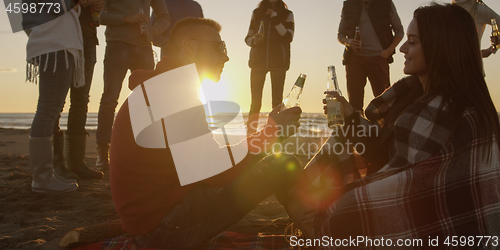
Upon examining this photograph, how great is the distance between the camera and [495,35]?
13.6ft

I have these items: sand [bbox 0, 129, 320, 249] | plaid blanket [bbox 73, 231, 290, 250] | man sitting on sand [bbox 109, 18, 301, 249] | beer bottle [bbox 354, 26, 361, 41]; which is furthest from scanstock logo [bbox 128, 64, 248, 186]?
beer bottle [bbox 354, 26, 361, 41]

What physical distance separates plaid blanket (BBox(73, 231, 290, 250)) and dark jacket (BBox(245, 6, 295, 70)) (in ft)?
11.8

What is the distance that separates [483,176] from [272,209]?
6.48ft

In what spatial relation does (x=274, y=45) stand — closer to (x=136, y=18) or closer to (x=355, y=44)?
(x=355, y=44)

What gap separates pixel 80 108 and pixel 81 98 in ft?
0.39

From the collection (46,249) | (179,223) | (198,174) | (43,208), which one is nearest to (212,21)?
(198,174)

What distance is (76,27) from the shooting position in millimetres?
3369

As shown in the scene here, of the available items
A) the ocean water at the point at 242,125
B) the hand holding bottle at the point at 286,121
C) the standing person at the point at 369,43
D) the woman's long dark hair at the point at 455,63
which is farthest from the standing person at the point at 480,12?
the ocean water at the point at 242,125

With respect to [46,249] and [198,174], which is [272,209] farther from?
[46,249]

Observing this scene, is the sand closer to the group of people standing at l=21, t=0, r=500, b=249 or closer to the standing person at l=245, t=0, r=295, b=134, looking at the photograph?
the group of people standing at l=21, t=0, r=500, b=249

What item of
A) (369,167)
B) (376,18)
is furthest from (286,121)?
(376,18)

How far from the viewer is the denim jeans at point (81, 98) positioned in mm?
3787

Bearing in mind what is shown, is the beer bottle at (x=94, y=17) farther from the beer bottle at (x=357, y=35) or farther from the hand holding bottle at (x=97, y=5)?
the beer bottle at (x=357, y=35)

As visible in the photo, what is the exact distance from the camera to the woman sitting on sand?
1.81 m
